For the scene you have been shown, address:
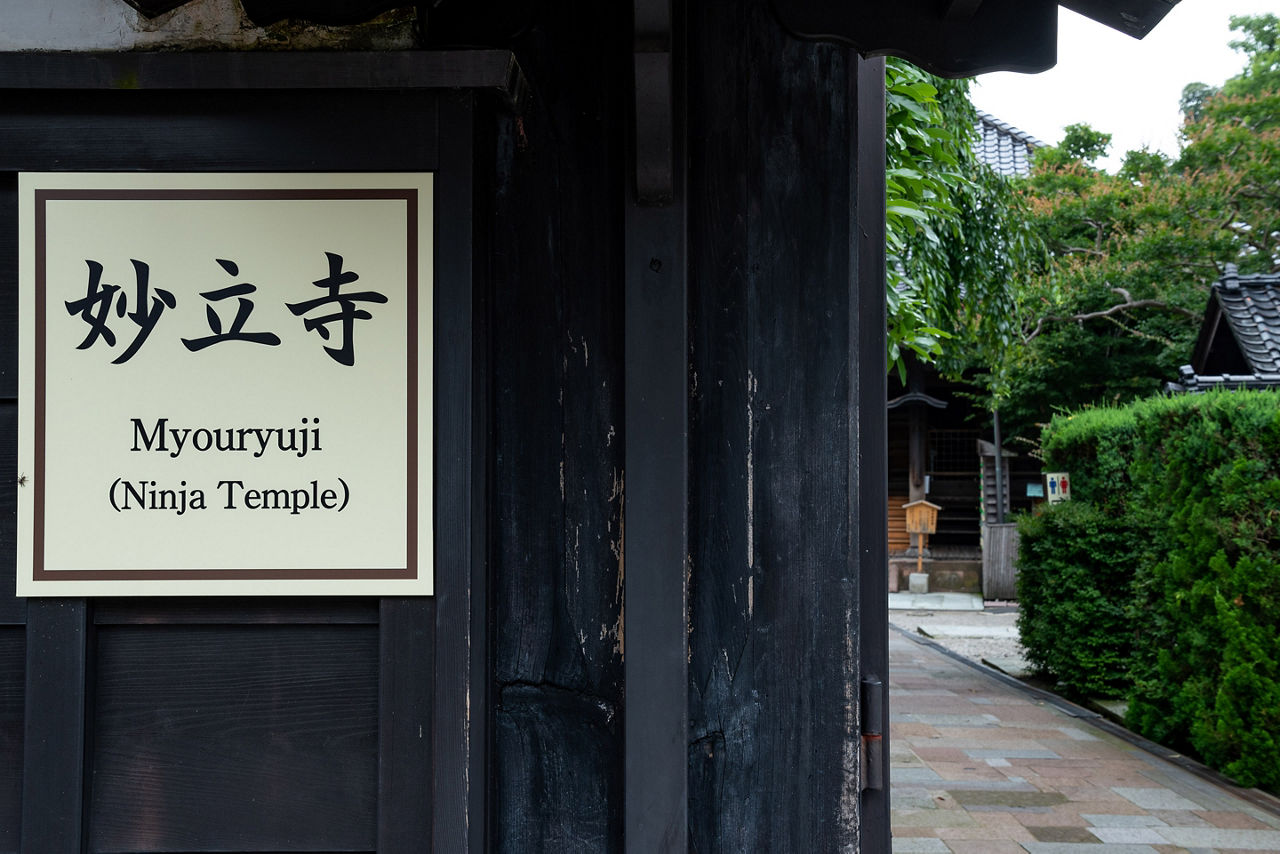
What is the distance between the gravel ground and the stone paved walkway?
8.09ft

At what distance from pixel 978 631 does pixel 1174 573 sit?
7604 mm

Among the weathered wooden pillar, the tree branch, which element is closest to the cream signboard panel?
the weathered wooden pillar

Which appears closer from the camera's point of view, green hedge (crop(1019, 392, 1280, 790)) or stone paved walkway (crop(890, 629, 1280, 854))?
stone paved walkway (crop(890, 629, 1280, 854))

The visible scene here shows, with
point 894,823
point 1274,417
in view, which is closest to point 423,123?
point 894,823

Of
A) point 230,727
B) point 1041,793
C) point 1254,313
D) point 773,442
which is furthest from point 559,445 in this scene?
point 1254,313

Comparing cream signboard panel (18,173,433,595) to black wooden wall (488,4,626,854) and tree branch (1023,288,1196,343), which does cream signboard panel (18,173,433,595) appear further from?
tree branch (1023,288,1196,343)

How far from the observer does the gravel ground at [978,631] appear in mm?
11438

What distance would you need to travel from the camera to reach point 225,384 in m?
1.80

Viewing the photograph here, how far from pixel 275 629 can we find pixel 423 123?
0.92 metres

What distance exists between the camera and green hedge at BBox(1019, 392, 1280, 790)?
5.92 metres

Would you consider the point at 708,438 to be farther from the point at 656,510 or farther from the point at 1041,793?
the point at 1041,793

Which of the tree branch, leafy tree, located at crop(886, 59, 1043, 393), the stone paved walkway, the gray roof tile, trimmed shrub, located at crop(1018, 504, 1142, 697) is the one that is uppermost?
the gray roof tile

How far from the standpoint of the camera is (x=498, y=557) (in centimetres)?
190

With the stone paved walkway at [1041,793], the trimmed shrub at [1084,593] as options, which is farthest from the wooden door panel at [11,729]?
the trimmed shrub at [1084,593]
